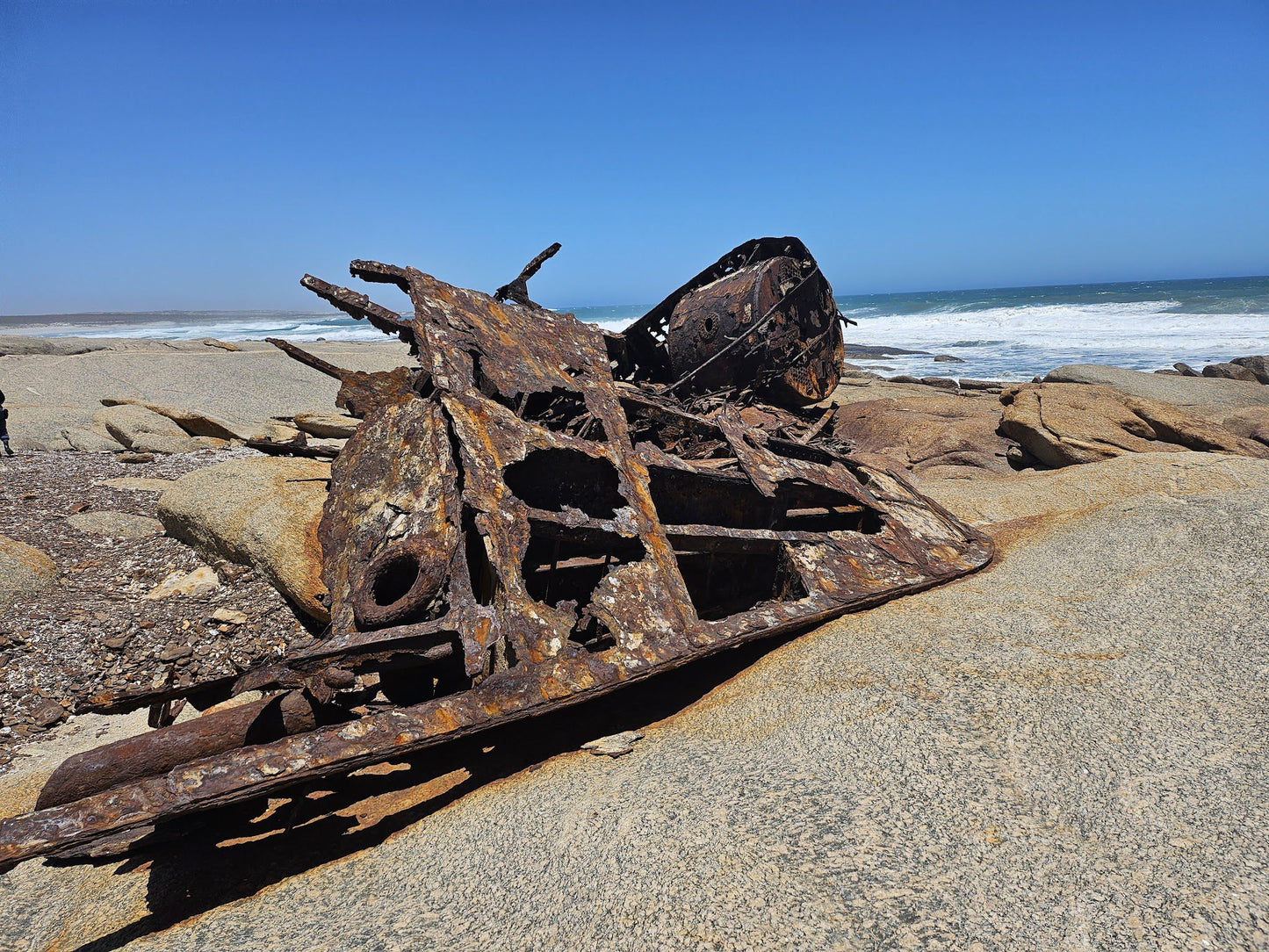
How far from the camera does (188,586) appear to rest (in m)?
5.09

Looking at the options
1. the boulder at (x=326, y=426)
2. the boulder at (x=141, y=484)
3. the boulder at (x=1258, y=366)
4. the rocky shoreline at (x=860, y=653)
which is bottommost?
the rocky shoreline at (x=860, y=653)

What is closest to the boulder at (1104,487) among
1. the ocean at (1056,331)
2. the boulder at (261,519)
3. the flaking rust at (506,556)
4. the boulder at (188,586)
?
the flaking rust at (506,556)

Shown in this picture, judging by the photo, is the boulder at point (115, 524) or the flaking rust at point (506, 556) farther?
the boulder at point (115, 524)

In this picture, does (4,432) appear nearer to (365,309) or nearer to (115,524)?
(115,524)

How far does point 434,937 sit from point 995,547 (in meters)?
4.21

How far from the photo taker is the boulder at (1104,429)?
7.33m

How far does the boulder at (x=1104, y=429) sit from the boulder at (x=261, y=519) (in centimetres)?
718

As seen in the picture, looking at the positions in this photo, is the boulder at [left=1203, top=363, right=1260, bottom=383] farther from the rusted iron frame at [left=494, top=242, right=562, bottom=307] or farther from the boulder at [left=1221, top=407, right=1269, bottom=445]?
the rusted iron frame at [left=494, top=242, right=562, bottom=307]

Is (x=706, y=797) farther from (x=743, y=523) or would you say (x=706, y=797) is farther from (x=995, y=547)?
(x=995, y=547)

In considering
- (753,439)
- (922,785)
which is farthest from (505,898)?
(753,439)

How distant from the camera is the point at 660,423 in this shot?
5.76 metres

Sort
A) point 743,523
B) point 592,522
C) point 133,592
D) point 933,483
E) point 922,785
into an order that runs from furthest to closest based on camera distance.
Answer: point 933,483 < point 133,592 < point 743,523 < point 592,522 < point 922,785

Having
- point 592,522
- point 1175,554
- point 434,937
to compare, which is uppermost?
point 592,522

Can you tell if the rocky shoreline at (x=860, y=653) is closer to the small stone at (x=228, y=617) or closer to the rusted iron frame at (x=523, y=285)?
the small stone at (x=228, y=617)
